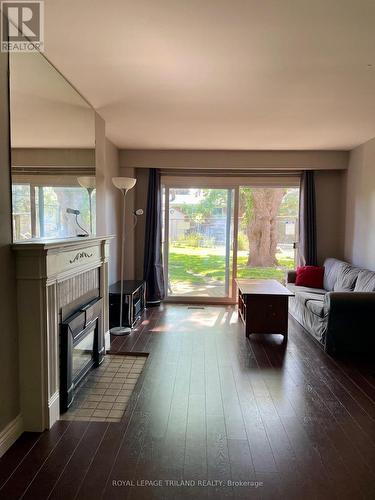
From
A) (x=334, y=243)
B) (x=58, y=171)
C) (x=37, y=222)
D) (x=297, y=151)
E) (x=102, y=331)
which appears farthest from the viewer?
(x=334, y=243)

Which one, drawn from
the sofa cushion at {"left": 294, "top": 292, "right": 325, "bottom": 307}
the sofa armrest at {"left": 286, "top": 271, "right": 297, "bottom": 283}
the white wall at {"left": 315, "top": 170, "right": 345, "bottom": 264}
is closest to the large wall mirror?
the sofa cushion at {"left": 294, "top": 292, "right": 325, "bottom": 307}

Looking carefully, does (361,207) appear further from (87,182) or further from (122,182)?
(87,182)

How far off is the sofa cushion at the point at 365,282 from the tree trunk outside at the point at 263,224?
74.0 inches

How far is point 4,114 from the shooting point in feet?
6.40

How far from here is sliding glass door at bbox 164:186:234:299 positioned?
5777mm

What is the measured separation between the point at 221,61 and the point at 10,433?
287 cm

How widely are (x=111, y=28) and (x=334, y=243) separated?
4.90 m

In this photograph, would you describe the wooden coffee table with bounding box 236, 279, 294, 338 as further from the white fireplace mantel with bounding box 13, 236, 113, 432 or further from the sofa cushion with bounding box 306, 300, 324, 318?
the white fireplace mantel with bounding box 13, 236, 113, 432

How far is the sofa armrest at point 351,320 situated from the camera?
3418 mm

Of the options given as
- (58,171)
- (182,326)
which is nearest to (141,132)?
(58,171)

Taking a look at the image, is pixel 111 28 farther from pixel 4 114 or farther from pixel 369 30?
pixel 369 30

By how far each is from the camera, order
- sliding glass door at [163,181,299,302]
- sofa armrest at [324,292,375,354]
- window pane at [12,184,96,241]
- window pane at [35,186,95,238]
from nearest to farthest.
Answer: window pane at [12,184,96,241], window pane at [35,186,95,238], sofa armrest at [324,292,375,354], sliding glass door at [163,181,299,302]

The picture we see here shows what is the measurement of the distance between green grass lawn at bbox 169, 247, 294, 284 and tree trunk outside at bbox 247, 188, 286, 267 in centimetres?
19

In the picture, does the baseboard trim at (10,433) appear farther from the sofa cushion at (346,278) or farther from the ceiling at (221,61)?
the sofa cushion at (346,278)
